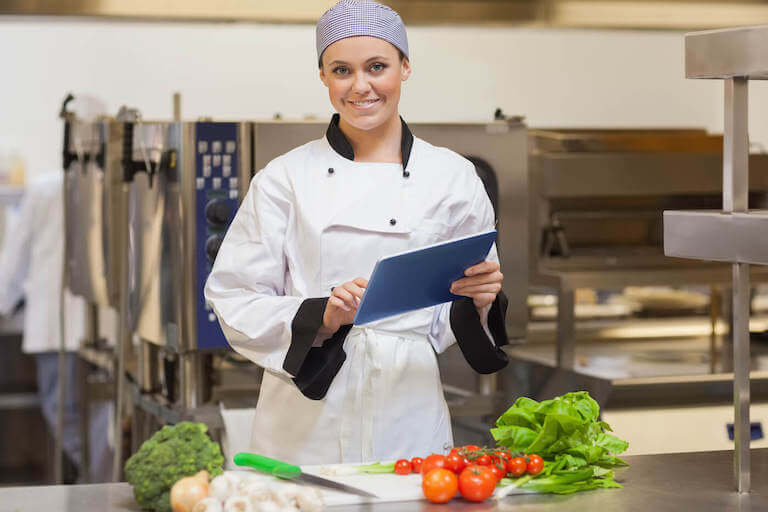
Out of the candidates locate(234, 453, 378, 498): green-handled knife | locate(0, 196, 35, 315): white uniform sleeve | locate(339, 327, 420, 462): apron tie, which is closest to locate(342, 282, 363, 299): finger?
locate(339, 327, 420, 462): apron tie

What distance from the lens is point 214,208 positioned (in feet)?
8.93

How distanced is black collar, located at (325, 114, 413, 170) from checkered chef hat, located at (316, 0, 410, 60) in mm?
153

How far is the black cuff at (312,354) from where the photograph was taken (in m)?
1.81

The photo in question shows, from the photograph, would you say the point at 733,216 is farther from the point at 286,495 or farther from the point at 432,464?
the point at 286,495

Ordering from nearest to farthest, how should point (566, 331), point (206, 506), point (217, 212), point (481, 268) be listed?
point (206, 506)
point (481, 268)
point (217, 212)
point (566, 331)

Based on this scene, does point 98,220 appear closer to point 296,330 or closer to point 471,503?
point 296,330

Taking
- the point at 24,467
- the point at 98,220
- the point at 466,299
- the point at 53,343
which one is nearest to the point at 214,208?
the point at 98,220

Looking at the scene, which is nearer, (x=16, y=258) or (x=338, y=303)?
(x=338, y=303)

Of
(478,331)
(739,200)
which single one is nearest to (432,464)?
(478,331)

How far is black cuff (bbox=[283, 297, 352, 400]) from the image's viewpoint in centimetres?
181

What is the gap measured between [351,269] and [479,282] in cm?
25

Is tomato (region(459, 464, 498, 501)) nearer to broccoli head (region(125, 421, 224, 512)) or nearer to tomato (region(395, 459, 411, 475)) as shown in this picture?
tomato (region(395, 459, 411, 475))

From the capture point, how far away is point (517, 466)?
1.53 m

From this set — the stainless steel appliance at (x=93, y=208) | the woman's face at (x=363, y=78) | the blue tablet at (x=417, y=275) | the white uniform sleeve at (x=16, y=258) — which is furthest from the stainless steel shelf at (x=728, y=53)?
the white uniform sleeve at (x=16, y=258)
